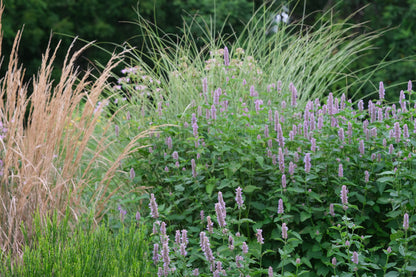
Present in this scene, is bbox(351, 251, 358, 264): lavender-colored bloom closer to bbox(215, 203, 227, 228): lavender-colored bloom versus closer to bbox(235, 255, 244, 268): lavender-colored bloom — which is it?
bbox(235, 255, 244, 268): lavender-colored bloom

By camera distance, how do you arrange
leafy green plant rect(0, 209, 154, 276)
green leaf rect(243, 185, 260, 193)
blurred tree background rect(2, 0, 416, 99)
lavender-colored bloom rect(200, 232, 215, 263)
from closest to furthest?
leafy green plant rect(0, 209, 154, 276) → lavender-colored bloom rect(200, 232, 215, 263) → green leaf rect(243, 185, 260, 193) → blurred tree background rect(2, 0, 416, 99)

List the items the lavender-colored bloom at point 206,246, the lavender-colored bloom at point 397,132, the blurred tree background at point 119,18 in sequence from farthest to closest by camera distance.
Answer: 1. the blurred tree background at point 119,18
2. the lavender-colored bloom at point 397,132
3. the lavender-colored bloom at point 206,246

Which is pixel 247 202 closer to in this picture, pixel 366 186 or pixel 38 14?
pixel 366 186

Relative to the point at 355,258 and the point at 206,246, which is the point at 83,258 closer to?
the point at 206,246

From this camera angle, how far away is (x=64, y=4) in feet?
38.1

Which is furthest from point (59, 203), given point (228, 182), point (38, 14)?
point (38, 14)

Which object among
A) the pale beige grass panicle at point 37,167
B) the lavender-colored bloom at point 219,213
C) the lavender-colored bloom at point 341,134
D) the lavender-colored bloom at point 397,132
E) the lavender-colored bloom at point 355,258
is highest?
the lavender-colored bloom at point 397,132

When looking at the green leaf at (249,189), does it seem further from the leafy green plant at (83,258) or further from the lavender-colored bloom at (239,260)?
the leafy green plant at (83,258)

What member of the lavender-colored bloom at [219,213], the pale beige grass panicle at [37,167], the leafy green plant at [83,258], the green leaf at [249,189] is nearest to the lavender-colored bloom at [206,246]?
the lavender-colored bloom at [219,213]

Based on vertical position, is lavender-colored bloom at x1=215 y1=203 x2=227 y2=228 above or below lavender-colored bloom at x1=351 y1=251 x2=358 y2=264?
above

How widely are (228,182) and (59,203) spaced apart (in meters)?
1.17

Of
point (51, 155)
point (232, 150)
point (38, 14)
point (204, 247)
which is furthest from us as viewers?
point (38, 14)

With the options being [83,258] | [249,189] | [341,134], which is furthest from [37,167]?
[341,134]

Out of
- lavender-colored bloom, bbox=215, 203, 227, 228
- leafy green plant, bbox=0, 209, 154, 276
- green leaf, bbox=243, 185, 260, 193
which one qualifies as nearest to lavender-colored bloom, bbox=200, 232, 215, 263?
lavender-colored bloom, bbox=215, 203, 227, 228
